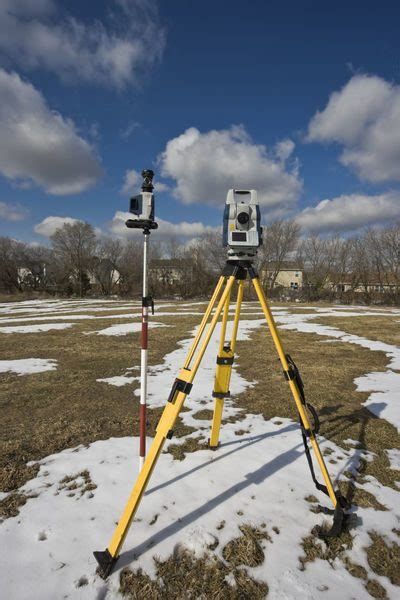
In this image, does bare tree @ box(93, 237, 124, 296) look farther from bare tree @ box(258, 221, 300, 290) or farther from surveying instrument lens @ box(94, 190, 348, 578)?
surveying instrument lens @ box(94, 190, 348, 578)

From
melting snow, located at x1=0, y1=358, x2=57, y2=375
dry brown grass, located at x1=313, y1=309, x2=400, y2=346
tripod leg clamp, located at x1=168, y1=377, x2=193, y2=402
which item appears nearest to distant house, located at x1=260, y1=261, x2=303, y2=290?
dry brown grass, located at x1=313, y1=309, x2=400, y2=346

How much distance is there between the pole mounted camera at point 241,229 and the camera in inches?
A: 101

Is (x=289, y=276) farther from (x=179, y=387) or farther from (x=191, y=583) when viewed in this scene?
(x=191, y=583)

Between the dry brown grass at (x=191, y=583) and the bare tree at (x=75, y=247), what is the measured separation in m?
60.9

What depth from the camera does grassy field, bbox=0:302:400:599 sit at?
2.15 meters

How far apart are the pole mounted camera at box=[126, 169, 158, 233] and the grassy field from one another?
8.73 feet

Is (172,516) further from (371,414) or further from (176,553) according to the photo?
(371,414)

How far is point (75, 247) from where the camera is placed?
198 ft

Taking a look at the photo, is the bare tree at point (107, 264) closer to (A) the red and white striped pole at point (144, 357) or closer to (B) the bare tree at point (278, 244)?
(B) the bare tree at point (278, 244)

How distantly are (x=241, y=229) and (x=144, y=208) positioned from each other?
2.96ft

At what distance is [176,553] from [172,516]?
36 cm

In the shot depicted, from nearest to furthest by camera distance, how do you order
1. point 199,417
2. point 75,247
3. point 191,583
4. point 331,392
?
point 191,583 → point 199,417 → point 331,392 → point 75,247

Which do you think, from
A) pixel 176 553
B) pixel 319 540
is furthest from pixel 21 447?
pixel 319 540

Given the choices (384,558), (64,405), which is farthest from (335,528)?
(64,405)
